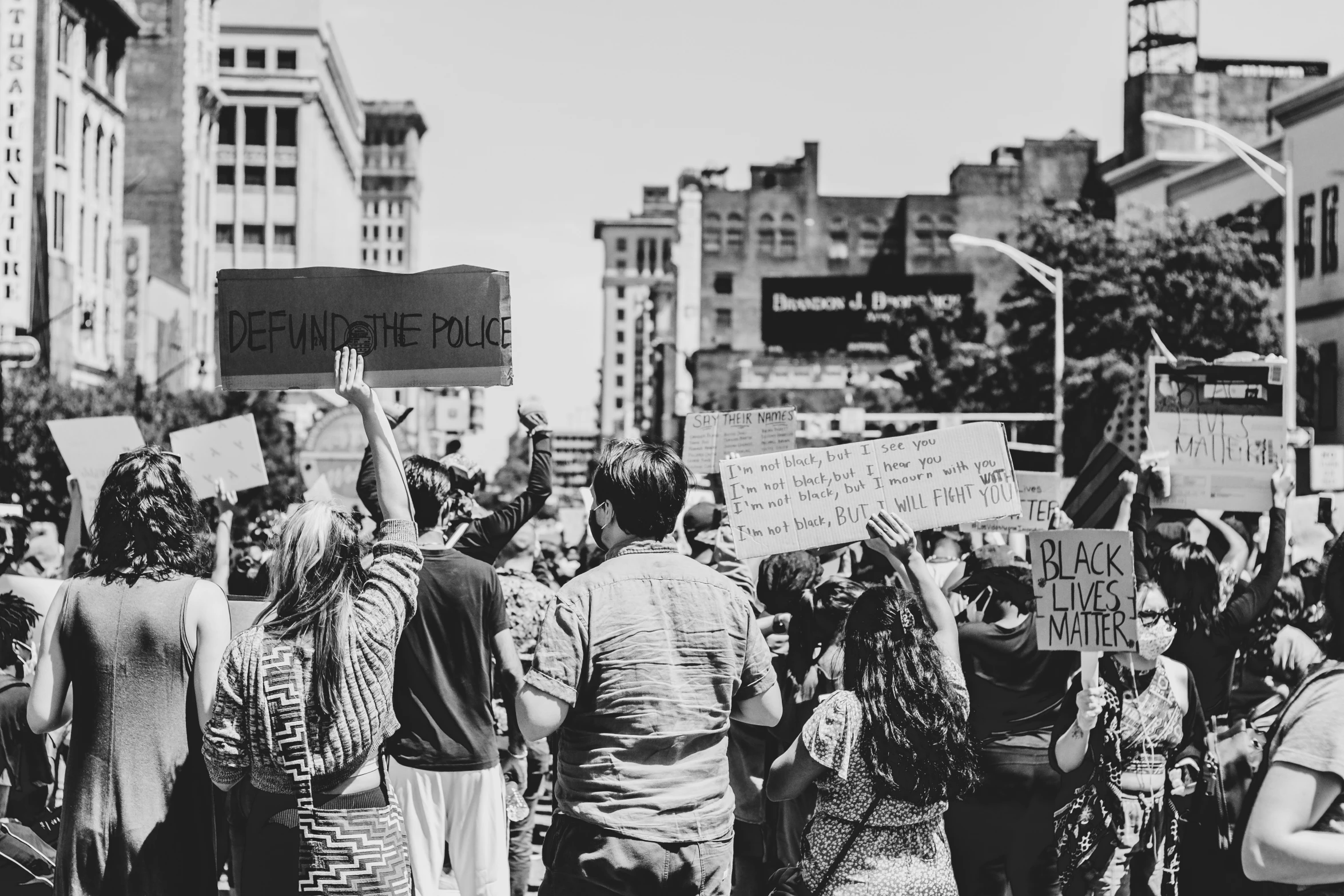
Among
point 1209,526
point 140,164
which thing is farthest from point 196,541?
point 140,164

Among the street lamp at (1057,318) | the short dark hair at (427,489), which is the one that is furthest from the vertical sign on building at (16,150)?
the short dark hair at (427,489)

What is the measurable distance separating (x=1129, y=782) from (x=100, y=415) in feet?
121

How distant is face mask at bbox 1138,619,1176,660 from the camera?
5883mm

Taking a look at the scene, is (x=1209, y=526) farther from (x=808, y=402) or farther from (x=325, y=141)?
(x=325, y=141)

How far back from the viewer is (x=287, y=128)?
12950 centimetres

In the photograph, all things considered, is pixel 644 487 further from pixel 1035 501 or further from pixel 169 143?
pixel 169 143

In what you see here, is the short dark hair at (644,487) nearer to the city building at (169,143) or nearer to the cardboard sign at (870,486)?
the cardboard sign at (870,486)

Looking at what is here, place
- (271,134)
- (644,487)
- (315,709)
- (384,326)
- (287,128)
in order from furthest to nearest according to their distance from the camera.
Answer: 1. (287,128)
2. (271,134)
3. (384,326)
4. (644,487)
5. (315,709)

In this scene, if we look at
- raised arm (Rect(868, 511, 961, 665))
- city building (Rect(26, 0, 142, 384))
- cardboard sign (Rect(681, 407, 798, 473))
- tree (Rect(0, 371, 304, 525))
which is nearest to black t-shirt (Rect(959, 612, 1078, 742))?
raised arm (Rect(868, 511, 961, 665))

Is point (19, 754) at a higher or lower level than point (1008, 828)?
higher

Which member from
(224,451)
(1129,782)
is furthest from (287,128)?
(1129,782)

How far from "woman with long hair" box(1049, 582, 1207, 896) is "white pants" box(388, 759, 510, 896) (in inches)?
77.0

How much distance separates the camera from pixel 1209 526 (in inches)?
335

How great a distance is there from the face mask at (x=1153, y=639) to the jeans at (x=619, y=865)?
2133 mm
